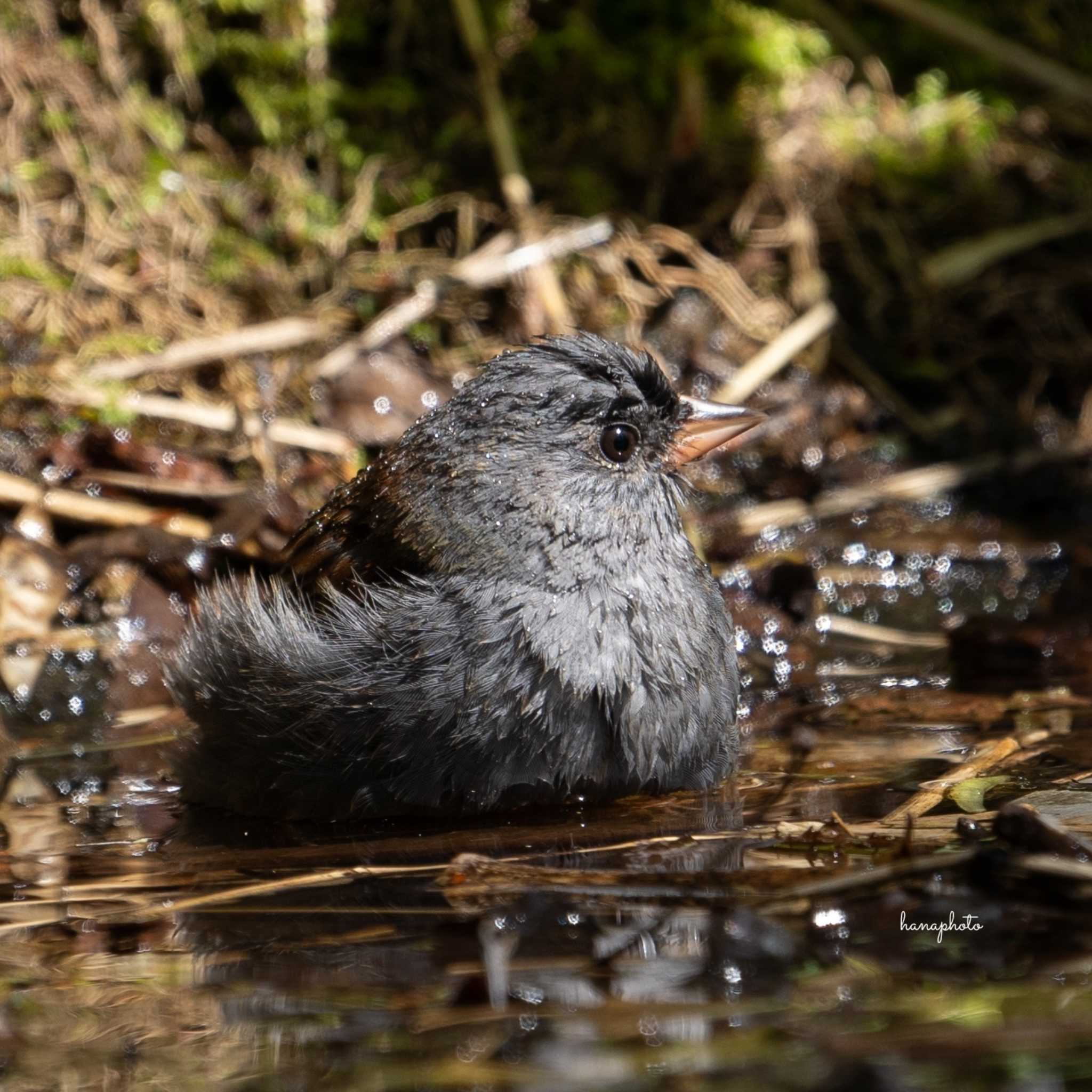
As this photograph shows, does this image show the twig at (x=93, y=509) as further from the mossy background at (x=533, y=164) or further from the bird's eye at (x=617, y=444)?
the bird's eye at (x=617, y=444)

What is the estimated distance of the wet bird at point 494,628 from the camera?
3064 millimetres

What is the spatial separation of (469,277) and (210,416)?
3.83ft

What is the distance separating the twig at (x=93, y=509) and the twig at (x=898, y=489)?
1.80m

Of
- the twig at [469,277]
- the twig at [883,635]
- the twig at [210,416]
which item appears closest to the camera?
the twig at [883,635]

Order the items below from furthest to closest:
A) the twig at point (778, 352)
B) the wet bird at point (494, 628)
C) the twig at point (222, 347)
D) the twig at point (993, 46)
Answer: the twig at point (993, 46)
the twig at point (778, 352)
the twig at point (222, 347)
the wet bird at point (494, 628)

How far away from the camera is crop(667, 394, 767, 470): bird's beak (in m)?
3.65

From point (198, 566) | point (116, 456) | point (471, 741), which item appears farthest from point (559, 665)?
point (116, 456)

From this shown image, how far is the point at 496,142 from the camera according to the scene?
6145 mm

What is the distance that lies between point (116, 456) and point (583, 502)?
213 centimetres

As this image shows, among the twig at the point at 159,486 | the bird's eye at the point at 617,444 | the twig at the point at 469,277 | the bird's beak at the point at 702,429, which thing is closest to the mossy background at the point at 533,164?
the twig at the point at 469,277

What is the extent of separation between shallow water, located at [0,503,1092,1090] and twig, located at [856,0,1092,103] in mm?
3270

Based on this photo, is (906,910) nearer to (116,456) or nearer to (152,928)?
(152,928)

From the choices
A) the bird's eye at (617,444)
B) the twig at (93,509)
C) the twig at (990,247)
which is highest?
the twig at (990,247)

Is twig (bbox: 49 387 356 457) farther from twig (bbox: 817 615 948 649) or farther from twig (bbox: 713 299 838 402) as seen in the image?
twig (bbox: 817 615 948 649)
